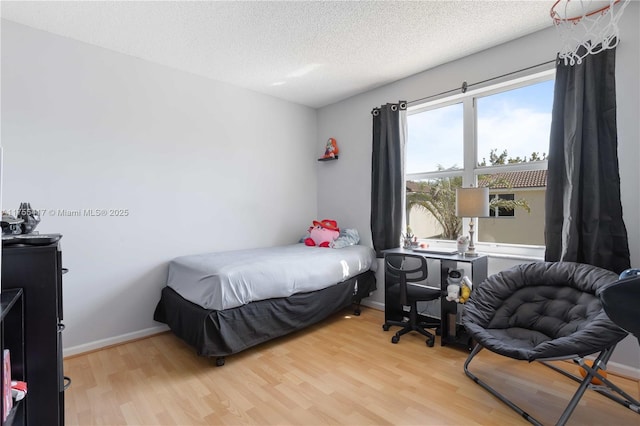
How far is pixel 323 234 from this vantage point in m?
3.62

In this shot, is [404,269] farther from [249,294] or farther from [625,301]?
[625,301]

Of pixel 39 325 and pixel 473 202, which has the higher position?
pixel 473 202

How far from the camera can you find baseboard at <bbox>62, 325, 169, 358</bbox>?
8.14 feet

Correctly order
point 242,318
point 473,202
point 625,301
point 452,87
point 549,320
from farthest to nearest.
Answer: point 452,87 → point 473,202 → point 242,318 → point 549,320 → point 625,301

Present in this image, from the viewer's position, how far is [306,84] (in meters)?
3.46

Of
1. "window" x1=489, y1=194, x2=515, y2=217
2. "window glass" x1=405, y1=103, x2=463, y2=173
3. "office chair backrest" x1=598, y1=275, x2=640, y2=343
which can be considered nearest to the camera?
"office chair backrest" x1=598, y1=275, x2=640, y2=343

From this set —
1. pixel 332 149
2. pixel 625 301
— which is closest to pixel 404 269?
pixel 625 301

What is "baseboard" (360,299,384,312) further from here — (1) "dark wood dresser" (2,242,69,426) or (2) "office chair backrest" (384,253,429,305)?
(1) "dark wood dresser" (2,242,69,426)

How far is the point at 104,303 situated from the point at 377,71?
326 centimetres

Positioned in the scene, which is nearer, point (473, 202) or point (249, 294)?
point (249, 294)

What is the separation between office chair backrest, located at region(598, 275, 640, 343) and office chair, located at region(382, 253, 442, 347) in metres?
1.52

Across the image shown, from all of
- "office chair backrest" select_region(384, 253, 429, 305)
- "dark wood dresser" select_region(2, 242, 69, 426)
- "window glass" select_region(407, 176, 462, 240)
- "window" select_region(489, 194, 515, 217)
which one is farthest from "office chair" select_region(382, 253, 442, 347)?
"dark wood dresser" select_region(2, 242, 69, 426)

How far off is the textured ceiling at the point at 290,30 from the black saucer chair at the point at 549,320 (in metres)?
1.84

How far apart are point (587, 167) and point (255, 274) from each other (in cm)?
249
